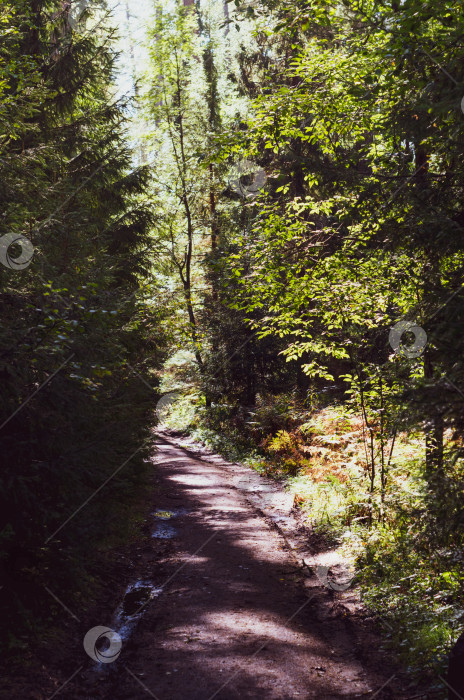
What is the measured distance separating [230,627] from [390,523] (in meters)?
3.39

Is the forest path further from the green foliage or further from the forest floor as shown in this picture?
the green foliage

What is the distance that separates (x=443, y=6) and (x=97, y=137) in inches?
372

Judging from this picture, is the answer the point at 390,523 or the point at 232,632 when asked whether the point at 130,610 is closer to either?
the point at 232,632

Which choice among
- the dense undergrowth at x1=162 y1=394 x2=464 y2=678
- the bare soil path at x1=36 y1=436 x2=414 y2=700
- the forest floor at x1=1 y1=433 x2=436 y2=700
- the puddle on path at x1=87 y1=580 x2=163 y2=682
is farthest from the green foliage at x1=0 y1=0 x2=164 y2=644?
the dense undergrowth at x1=162 y1=394 x2=464 y2=678

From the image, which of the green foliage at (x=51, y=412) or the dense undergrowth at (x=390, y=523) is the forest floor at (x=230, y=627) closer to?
the dense undergrowth at (x=390, y=523)

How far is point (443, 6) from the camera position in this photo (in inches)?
243

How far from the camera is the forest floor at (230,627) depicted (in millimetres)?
5129

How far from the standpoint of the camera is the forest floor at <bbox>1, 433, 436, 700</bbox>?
202 inches

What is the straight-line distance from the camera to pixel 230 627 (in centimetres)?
632

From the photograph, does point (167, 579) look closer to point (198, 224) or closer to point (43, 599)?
point (43, 599)

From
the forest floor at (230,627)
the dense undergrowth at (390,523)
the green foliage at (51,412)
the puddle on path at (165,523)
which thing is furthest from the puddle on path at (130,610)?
the dense undergrowth at (390,523)

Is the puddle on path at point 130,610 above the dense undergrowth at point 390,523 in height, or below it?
below

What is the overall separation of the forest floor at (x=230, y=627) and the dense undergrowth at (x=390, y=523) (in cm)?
34

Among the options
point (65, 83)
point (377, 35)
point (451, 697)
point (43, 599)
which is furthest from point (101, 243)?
point (451, 697)
